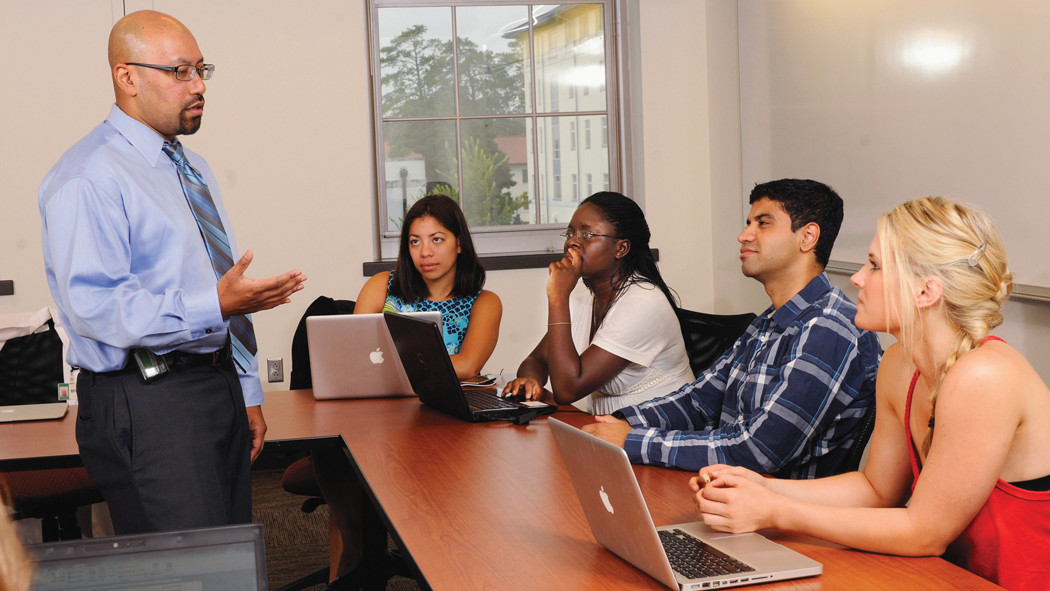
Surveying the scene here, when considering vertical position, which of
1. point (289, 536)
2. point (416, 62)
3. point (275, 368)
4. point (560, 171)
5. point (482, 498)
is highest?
point (416, 62)

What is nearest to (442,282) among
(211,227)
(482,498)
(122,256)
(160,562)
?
(211,227)

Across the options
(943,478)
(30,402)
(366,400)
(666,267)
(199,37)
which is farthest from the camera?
(666,267)

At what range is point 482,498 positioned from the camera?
1.69m

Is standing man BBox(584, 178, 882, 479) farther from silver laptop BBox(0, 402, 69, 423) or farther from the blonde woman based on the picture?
silver laptop BBox(0, 402, 69, 423)

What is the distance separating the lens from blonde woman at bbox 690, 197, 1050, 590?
4.17 ft

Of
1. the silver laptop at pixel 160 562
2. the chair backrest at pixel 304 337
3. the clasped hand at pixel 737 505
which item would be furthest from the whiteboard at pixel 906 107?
the silver laptop at pixel 160 562

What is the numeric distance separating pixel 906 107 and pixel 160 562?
2.74 metres

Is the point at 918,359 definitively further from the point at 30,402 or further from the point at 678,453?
the point at 30,402

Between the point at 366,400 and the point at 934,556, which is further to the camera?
the point at 366,400

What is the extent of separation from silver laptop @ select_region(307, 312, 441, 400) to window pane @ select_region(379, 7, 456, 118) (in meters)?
2.21

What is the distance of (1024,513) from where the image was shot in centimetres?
130

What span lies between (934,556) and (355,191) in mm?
3587

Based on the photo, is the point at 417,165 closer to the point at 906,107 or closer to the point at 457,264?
the point at 457,264

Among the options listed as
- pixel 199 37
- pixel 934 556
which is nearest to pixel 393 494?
pixel 934 556
